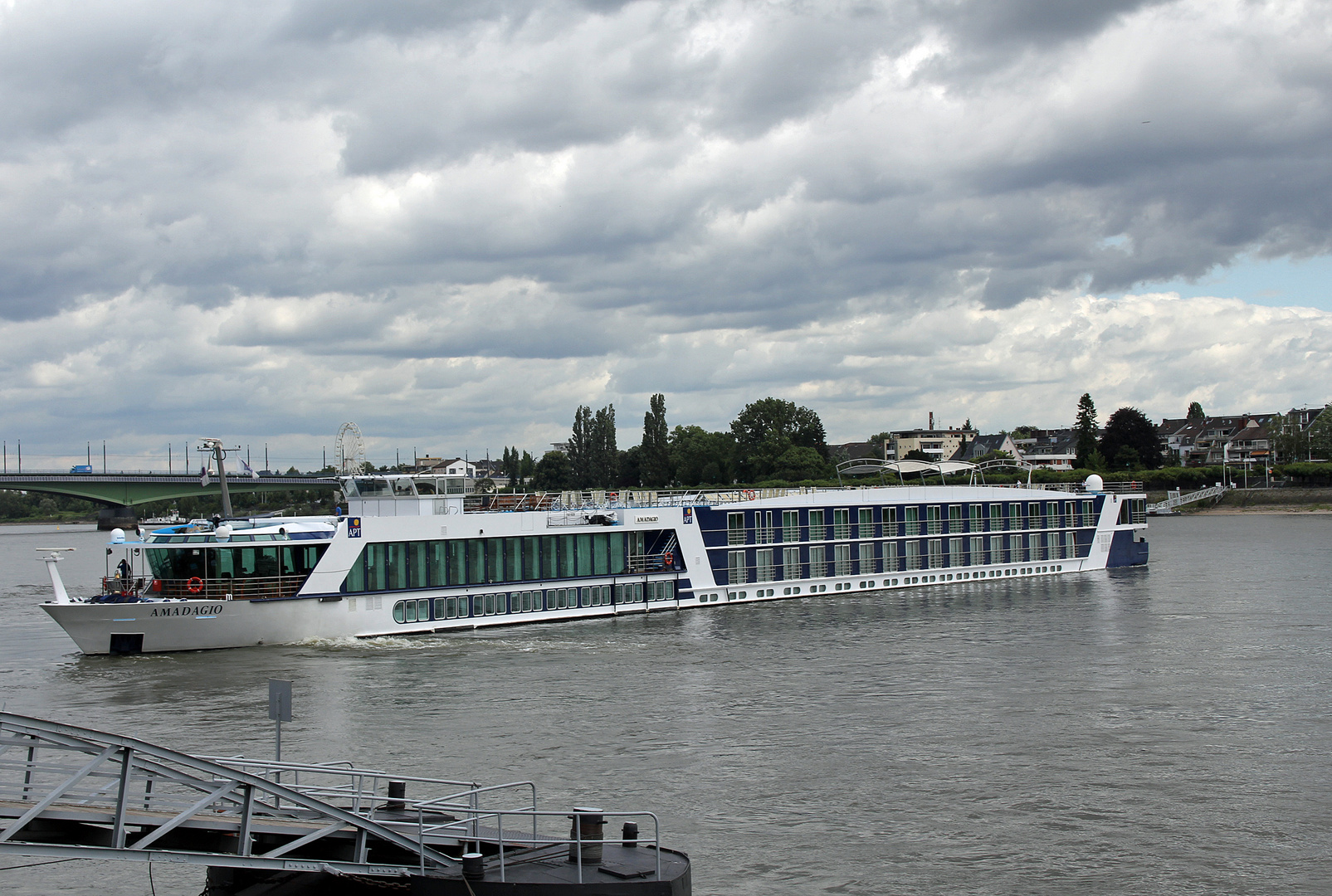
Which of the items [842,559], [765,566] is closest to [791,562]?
[765,566]

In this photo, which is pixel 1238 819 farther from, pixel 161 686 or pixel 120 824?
pixel 161 686

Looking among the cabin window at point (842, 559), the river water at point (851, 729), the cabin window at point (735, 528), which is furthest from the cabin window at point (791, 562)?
the river water at point (851, 729)

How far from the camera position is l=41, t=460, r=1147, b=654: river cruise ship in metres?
45.1

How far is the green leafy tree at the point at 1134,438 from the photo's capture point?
17950 centimetres

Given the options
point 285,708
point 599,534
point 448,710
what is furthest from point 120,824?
point 599,534

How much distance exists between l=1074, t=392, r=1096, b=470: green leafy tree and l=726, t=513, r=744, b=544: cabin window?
13018 centimetres

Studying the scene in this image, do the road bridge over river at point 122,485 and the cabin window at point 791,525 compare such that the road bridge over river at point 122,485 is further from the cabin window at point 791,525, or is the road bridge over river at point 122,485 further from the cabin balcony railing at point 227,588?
the cabin balcony railing at point 227,588

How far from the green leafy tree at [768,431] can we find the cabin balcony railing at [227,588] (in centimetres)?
12164

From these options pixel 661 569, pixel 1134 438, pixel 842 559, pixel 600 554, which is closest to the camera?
pixel 600 554

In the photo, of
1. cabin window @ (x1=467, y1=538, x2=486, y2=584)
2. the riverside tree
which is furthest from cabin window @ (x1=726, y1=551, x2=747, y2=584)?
the riverside tree

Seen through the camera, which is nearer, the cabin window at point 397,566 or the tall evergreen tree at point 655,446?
the cabin window at point 397,566

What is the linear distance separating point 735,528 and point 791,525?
4.23 m

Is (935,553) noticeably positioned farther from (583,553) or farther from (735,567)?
(583,553)

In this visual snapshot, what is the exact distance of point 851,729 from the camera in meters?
30.9
